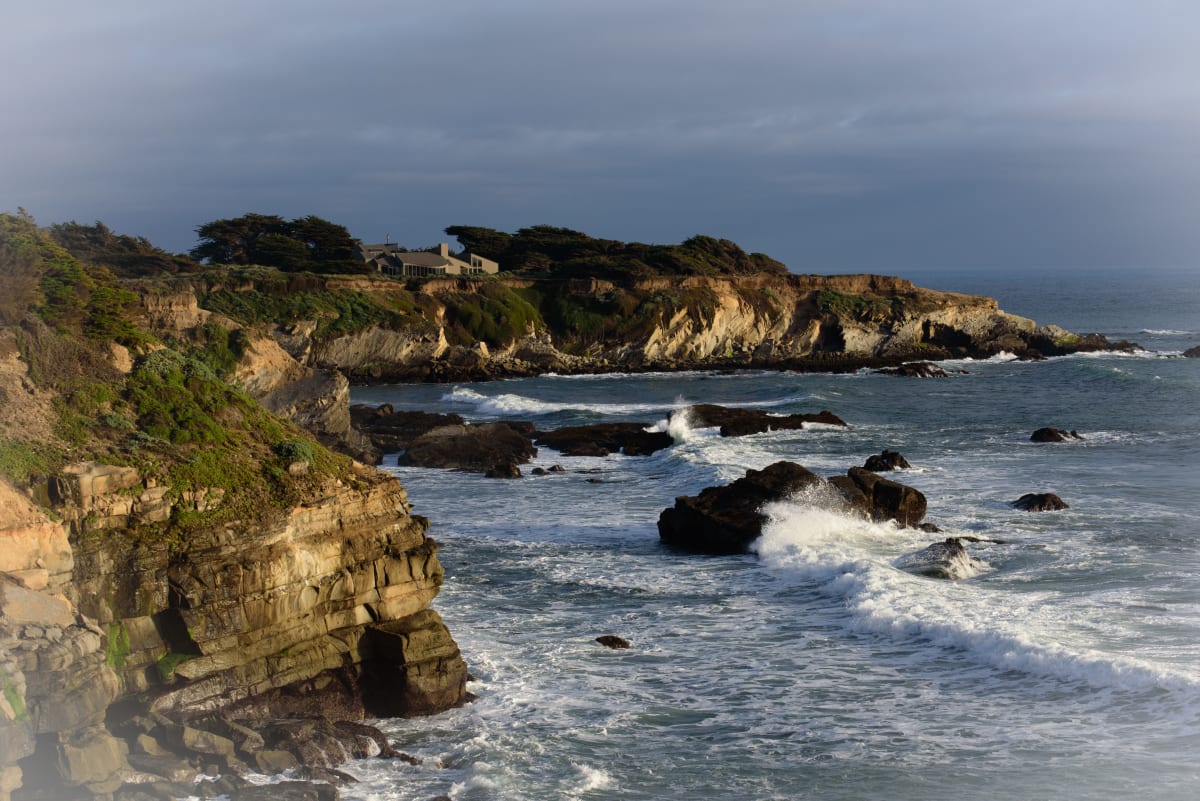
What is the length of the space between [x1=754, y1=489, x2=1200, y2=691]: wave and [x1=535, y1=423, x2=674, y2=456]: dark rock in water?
45.5ft

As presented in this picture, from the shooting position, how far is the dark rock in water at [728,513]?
936 inches

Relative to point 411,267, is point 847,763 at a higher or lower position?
lower

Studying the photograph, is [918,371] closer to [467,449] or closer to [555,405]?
[555,405]

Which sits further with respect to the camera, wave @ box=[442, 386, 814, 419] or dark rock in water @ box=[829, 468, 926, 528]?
wave @ box=[442, 386, 814, 419]

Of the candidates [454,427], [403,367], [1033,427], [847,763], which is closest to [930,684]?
[847,763]

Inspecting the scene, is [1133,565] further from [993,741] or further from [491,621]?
[491,621]

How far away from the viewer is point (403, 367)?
6894 cm

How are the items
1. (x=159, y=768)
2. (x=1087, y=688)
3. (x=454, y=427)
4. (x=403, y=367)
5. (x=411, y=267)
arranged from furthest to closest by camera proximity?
(x=411, y=267)
(x=403, y=367)
(x=454, y=427)
(x=1087, y=688)
(x=159, y=768)

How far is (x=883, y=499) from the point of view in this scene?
25.6m

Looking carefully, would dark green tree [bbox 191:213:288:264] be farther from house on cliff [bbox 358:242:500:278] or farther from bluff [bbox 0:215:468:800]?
bluff [bbox 0:215:468:800]

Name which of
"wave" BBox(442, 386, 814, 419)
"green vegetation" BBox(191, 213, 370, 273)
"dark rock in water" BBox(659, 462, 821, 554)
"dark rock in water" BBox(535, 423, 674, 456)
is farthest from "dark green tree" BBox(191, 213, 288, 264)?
"dark rock in water" BBox(659, 462, 821, 554)

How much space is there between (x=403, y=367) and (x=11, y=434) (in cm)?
5663

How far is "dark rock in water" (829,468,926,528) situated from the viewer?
25.3 m

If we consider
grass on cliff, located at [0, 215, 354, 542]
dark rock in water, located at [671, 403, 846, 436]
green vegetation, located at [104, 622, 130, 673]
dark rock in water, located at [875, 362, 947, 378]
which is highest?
grass on cliff, located at [0, 215, 354, 542]
